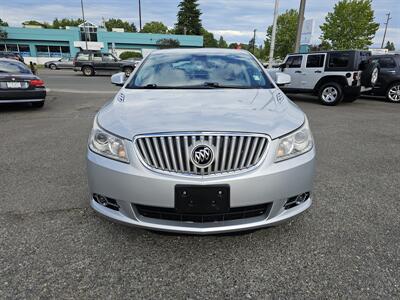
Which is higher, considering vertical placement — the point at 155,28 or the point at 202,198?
the point at 155,28

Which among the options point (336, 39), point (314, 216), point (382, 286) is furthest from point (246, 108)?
point (336, 39)

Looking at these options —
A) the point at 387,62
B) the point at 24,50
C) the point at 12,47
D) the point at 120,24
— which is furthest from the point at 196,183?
the point at 120,24

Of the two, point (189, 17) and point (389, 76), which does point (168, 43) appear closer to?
point (189, 17)

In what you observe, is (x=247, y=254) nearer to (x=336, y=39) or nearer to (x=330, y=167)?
(x=330, y=167)

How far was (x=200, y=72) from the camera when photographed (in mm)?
3461

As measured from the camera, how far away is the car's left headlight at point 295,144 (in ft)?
7.04

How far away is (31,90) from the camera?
7855 mm

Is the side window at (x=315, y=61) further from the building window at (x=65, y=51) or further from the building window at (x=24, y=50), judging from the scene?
the building window at (x=24, y=50)

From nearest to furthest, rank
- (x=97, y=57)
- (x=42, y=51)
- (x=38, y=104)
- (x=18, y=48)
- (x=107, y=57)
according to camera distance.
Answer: (x=38, y=104), (x=97, y=57), (x=107, y=57), (x=18, y=48), (x=42, y=51)

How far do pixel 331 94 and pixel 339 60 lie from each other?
1.10 m

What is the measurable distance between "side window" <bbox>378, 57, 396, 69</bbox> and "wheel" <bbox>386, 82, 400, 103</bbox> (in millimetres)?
637

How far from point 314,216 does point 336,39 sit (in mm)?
34470

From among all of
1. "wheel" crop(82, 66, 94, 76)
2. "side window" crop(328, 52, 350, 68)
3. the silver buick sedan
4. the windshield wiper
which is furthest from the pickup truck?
the silver buick sedan

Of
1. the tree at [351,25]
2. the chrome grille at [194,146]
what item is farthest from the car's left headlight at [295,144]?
the tree at [351,25]
